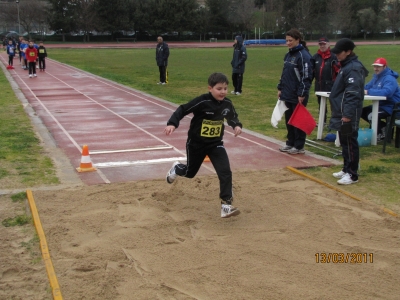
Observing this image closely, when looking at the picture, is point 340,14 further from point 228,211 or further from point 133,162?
point 228,211

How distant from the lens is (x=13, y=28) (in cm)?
8919

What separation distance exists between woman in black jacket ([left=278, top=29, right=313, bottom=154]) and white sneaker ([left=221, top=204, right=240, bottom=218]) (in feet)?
11.1

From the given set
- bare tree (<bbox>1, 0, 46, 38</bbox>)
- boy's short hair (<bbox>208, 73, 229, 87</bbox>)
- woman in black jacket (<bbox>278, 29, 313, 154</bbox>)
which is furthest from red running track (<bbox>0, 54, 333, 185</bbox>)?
bare tree (<bbox>1, 0, 46, 38</bbox>)

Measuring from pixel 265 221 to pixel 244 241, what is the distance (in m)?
0.65

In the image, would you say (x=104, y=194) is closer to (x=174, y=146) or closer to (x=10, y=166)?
(x=10, y=166)

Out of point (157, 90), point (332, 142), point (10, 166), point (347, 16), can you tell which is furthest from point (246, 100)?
point (347, 16)

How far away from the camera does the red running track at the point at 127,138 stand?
26.0 feet

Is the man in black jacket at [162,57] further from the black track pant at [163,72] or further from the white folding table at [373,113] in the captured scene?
the white folding table at [373,113]

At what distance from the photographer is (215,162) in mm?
5801
